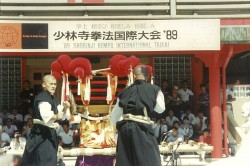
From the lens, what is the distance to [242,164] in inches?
103

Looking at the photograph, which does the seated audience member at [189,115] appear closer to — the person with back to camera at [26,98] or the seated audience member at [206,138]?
the seated audience member at [206,138]

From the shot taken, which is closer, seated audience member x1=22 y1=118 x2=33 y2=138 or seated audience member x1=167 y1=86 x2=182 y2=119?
seated audience member x1=22 y1=118 x2=33 y2=138

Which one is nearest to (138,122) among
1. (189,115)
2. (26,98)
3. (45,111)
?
(45,111)

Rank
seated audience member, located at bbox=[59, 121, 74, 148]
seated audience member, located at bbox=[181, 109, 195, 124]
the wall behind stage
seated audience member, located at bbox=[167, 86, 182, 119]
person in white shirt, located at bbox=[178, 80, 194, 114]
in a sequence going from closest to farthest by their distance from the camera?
seated audience member, located at bbox=[59, 121, 74, 148] < seated audience member, located at bbox=[181, 109, 195, 124] < seated audience member, located at bbox=[167, 86, 182, 119] < person in white shirt, located at bbox=[178, 80, 194, 114] < the wall behind stage

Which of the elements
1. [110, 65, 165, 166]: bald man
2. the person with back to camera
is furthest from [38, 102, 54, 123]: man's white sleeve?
the person with back to camera

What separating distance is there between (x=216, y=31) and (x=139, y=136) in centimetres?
662

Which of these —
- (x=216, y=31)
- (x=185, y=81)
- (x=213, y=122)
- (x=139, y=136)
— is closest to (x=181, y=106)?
(x=185, y=81)

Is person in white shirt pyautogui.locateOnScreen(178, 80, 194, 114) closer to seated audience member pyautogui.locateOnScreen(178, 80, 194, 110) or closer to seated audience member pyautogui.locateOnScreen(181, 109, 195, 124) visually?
seated audience member pyautogui.locateOnScreen(178, 80, 194, 110)

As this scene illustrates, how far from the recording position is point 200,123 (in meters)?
14.0

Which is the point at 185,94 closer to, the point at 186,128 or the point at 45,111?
the point at 186,128

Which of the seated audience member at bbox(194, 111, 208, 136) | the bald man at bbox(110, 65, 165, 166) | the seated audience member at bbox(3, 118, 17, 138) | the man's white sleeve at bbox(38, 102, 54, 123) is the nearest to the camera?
the bald man at bbox(110, 65, 165, 166)

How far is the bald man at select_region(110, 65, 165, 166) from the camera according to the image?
6.59 metres

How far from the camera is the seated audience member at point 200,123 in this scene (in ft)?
45.4

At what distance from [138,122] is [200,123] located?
7.55 m
